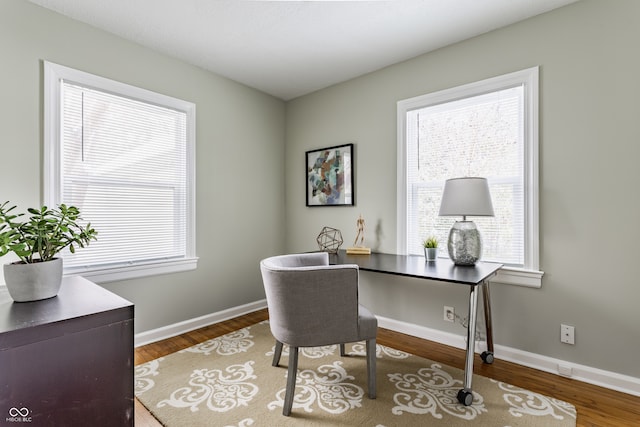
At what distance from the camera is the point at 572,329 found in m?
2.10

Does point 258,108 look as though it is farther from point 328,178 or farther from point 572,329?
point 572,329

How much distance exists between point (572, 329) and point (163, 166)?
132 inches

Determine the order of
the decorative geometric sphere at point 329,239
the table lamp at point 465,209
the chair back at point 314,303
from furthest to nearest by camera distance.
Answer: the decorative geometric sphere at point 329,239 < the table lamp at point 465,209 < the chair back at point 314,303

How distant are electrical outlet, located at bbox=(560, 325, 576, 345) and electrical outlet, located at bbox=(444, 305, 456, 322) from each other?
2.29 feet

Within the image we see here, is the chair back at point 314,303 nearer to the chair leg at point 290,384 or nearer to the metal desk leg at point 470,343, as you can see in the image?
the chair leg at point 290,384

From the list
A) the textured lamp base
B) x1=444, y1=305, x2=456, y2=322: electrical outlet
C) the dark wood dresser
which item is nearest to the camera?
the dark wood dresser

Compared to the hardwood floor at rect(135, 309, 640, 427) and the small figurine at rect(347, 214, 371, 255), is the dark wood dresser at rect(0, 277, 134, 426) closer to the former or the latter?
the hardwood floor at rect(135, 309, 640, 427)

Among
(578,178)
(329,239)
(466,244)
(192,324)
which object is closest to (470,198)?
(466,244)

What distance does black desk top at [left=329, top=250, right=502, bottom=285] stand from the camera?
75.4 inches

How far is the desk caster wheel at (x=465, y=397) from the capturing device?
1.78 m

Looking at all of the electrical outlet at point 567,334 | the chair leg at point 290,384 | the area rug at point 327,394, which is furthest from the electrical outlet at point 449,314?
the chair leg at point 290,384

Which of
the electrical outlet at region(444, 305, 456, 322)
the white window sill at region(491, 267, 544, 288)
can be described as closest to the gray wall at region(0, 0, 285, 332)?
the electrical outlet at region(444, 305, 456, 322)

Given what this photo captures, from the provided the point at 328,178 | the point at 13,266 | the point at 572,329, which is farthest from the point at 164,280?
the point at 572,329

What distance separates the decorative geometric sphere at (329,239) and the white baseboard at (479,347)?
83 centimetres
